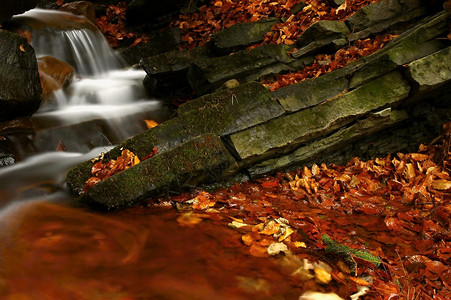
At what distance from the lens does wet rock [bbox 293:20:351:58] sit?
608 centimetres

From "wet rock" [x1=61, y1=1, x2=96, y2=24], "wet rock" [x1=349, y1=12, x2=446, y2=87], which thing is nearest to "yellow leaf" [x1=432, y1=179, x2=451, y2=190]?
"wet rock" [x1=349, y1=12, x2=446, y2=87]

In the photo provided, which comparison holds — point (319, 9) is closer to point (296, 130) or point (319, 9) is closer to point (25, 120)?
point (296, 130)

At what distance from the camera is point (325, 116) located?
14.4 feet

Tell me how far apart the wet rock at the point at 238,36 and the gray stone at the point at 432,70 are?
13.8ft

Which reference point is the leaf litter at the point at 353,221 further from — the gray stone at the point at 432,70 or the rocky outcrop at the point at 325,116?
the gray stone at the point at 432,70

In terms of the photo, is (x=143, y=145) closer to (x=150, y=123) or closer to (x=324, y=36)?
(x=150, y=123)

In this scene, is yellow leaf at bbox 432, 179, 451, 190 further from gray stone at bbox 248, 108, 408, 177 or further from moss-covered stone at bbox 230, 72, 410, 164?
moss-covered stone at bbox 230, 72, 410, 164

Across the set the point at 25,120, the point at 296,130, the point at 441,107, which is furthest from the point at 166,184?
the point at 441,107

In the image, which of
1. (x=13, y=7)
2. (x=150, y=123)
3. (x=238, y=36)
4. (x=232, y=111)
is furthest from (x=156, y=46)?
(x=232, y=111)

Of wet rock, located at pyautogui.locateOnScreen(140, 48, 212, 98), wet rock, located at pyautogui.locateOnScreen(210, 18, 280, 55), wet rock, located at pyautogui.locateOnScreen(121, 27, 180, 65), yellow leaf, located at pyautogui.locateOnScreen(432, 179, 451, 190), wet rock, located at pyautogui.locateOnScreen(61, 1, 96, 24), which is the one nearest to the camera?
yellow leaf, located at pyautogui.locateOnScreen(432, 179, 451, 190)

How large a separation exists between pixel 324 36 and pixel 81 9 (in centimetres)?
955

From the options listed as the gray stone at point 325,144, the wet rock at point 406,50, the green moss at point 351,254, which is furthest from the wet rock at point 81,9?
the green moss at point 351,254

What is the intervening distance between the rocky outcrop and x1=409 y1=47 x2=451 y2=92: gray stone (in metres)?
0.02

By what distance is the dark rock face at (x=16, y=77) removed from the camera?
4938mm
